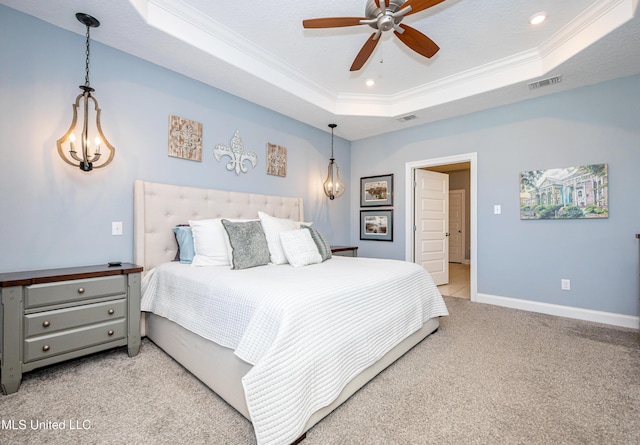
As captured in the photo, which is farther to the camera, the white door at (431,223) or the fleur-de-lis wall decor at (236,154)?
the white door at (431,223)

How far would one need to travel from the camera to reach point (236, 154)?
3465 mm

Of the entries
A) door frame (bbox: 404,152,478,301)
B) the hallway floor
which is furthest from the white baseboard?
the hallway floor

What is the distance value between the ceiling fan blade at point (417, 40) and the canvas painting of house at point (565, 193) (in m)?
2.25

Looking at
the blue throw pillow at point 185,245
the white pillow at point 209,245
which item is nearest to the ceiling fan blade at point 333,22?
the white pillow at point 209,245

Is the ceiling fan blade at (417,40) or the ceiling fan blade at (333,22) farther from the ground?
the ceiling fan blade at (333,22)

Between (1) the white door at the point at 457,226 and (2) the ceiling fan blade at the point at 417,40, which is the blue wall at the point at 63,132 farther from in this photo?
(1) the white door at the point at 457,226

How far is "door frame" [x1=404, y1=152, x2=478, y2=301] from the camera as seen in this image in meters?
3.94

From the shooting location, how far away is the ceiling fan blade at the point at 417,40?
2.12 metres

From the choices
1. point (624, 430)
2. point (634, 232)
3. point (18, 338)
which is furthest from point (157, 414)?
point (634, 232)

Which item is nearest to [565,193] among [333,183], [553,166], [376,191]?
[553,166]

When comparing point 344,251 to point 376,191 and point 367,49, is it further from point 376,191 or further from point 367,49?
point 367,49

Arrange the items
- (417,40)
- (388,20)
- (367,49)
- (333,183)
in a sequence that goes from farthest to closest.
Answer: (333,183) → (367,49) → (417,40) → (388,20)

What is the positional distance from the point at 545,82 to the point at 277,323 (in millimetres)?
3831

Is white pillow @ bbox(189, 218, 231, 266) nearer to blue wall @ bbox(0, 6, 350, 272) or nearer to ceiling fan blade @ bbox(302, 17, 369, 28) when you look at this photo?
blue wall @ bbox(0, 6, 350, 272)
